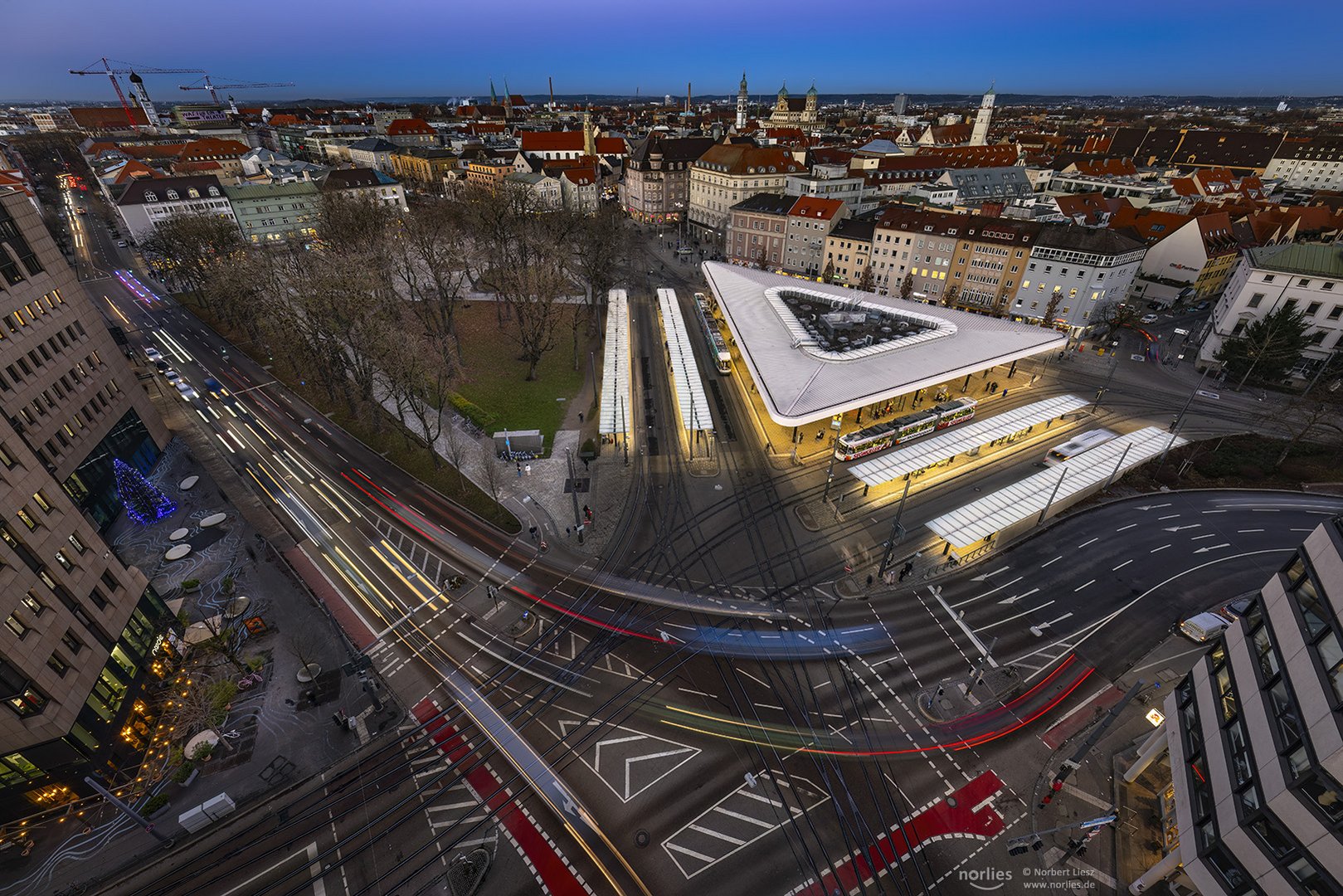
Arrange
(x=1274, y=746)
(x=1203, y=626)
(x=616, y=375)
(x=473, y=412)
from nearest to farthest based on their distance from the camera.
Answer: (x=1274, y=746) < (x=1203, y=626) < (x=473, y=412) < (x=616, y=375)

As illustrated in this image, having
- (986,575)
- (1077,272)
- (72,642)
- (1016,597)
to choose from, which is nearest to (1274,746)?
(1016,597)

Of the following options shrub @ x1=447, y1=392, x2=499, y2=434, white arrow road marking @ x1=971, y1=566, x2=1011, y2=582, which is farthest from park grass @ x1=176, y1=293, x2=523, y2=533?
white arrow road marking @ x1=971, y1=566, x2=1011, y2=582

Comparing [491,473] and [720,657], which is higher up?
[491,473]

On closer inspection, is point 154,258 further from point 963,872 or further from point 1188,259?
point 1188,259

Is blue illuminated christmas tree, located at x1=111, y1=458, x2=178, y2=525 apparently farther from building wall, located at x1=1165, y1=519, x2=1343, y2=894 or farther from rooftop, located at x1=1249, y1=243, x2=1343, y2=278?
rooftop, located at x1=1249, y1=243, x2=1343, y2=278

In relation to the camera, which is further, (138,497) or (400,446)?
(400,446)

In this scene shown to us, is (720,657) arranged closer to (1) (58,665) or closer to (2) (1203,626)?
(2) (1203,626)
